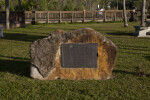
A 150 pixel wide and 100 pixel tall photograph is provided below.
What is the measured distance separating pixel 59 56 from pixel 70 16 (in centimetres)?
2465

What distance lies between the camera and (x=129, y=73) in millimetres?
6859

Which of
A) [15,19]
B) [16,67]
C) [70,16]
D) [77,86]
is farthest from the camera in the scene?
[70,16]

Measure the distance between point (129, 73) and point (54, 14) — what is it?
23.4 meters

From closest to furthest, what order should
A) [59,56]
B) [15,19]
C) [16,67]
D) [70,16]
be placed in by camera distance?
→ [59,56] → [16,67] → [15,19] → [70,16]

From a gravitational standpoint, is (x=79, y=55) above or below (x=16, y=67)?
above

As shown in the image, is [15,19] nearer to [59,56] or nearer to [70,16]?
→ [70,16]

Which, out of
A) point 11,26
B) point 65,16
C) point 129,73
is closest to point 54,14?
point 65,16

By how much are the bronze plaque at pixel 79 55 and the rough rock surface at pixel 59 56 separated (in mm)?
80

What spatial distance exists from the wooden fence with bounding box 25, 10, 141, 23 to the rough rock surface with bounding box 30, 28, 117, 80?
2234 centimetres

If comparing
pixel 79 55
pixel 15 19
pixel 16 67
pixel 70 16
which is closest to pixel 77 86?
pixel 79 55

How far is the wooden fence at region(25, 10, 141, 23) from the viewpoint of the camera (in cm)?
2821

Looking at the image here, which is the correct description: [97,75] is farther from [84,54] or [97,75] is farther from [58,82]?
[58,82]

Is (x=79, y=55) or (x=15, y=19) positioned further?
(x=15, y=19)

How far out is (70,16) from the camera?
30500 millimetres
